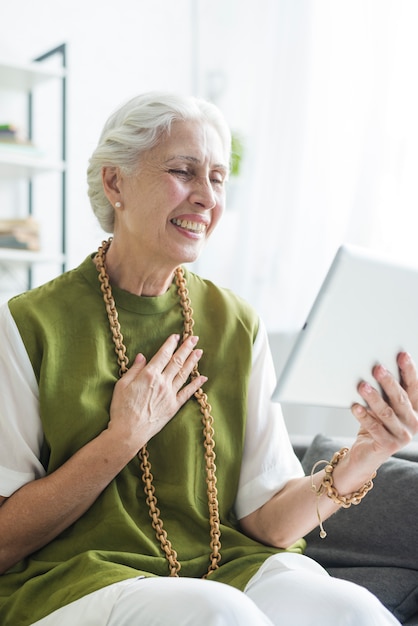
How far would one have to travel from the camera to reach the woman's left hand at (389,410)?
131 centimetres

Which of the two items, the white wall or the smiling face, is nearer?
the smiling face

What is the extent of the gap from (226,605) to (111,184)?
85 centimetres

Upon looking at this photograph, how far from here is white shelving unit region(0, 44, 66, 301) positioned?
3.08m

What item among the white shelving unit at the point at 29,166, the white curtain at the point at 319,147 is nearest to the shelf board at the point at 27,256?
the white shelving unit at the point at 29,166

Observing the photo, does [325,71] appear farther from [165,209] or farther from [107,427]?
[107,427]

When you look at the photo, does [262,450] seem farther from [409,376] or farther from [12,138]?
[12,138]

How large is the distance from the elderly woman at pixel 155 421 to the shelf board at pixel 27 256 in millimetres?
1409

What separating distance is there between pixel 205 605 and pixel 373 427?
0.41 m

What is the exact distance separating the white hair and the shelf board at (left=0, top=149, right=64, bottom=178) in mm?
1498

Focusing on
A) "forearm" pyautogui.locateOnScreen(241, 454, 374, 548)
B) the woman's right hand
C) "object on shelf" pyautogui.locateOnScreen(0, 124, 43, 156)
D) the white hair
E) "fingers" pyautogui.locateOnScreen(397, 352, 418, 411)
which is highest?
the white hair

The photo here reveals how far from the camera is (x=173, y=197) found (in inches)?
61.6

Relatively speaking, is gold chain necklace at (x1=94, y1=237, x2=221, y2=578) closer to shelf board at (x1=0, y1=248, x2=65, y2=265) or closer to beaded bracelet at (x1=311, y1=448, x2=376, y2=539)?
beaded bracelet at (x1=311, y1=448, x2=376, y2=539)

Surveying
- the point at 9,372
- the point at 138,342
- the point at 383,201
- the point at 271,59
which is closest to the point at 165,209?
the point at 138,342

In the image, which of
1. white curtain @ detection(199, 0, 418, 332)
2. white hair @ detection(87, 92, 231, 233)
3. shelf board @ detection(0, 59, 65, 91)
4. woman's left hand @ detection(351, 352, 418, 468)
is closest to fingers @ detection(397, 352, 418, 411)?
woman's left hand @ detection(351, 352, 418, 468)
